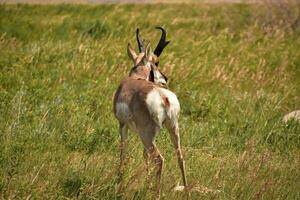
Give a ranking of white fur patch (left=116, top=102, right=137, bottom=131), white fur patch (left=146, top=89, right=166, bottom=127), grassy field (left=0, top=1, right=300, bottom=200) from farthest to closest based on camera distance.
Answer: grassy field (left=0, top=1, right=300, bottom=200) → white fur patch (left=116, top=102, right=137, bottom=131) → white fur patch (left=146, top=89, right=166, bottom=127)

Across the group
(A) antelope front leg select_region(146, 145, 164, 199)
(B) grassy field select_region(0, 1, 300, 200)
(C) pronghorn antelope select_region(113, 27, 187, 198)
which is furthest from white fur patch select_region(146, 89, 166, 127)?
(B) grassy field select_region(0, 1, 300, 200)

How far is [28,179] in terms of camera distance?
20.9ft

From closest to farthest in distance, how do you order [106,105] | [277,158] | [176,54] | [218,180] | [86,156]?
[218,180]
[86,156]
[277,158]
[106,105]
[176,54]

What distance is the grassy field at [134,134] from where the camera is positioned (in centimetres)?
684

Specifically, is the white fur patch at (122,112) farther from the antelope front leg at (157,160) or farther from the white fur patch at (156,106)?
the antelope front leg at (157,160)

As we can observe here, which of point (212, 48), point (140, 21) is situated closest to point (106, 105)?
point (212, 48)

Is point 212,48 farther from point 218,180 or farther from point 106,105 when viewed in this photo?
point 218,180

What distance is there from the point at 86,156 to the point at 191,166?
1.27 meters

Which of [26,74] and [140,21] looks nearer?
[26,74]

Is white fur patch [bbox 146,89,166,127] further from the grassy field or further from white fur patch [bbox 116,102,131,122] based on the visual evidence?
the grassy field

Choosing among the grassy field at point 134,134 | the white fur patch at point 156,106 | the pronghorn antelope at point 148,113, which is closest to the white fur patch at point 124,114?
the pronghorn antelope at point 148,113

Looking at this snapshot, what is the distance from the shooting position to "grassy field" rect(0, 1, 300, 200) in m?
6.84

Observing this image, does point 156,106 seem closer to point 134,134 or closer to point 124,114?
point 124,114

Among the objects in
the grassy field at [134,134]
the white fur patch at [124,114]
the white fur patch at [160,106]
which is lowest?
the grassy field at [134,134]
